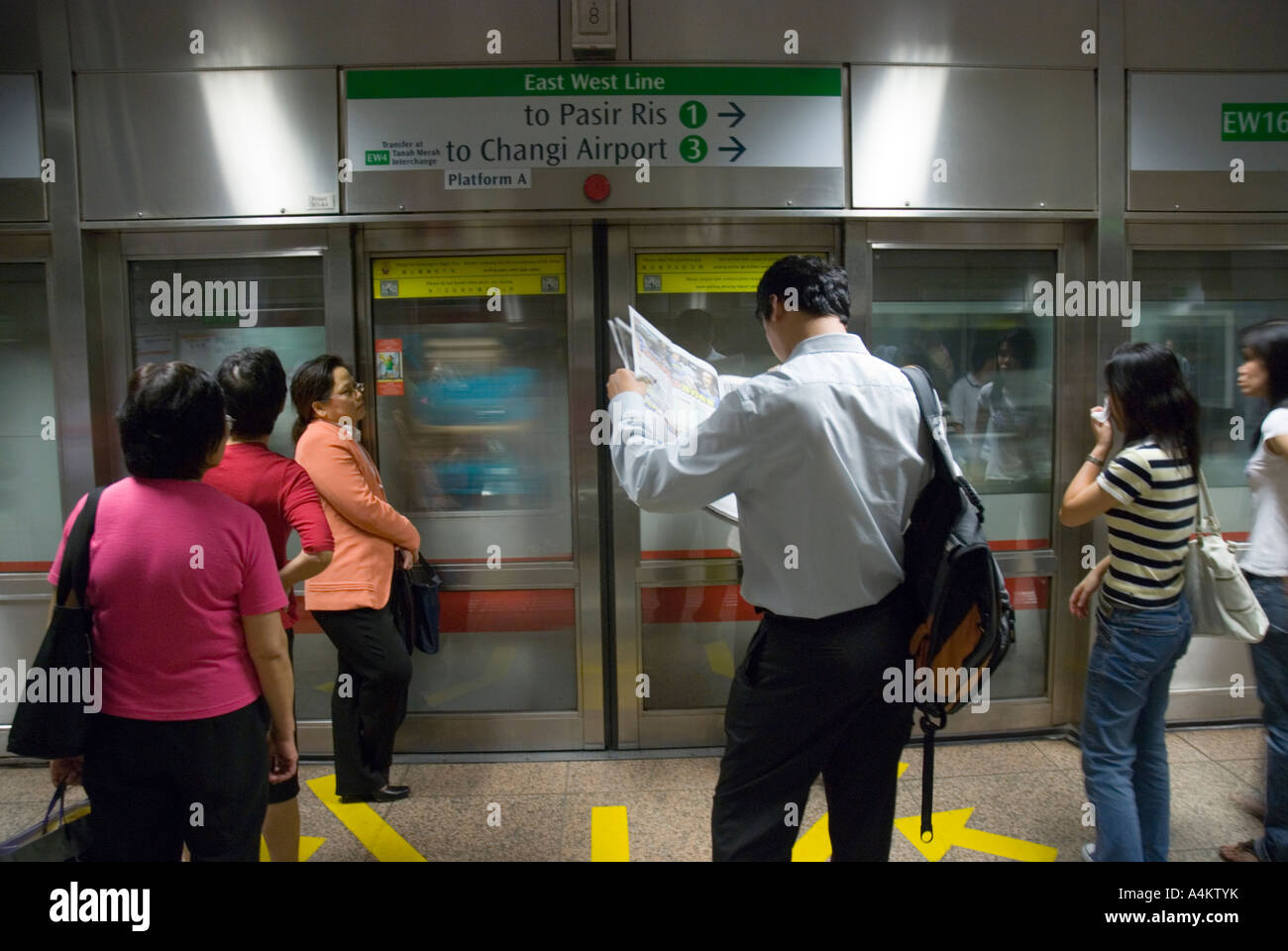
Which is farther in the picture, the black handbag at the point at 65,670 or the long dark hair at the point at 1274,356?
the long dark hair at the point at 1274,356

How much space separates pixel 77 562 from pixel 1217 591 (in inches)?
125

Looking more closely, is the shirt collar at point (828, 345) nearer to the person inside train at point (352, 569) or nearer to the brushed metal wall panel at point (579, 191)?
the person inside train at point (352, 569)

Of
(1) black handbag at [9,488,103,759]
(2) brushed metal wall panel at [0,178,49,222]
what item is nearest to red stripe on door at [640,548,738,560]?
(1) black handbag at [9,488,103,759]

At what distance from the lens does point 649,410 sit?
1.95 m

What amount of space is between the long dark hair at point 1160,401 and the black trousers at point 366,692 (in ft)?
8.83

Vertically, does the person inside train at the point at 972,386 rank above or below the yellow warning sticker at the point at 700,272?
below

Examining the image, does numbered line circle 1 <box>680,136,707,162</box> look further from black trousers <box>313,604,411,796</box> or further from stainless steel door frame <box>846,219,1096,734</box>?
black trousers <box>313,604,411,796</box>

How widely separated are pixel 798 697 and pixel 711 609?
1965mm

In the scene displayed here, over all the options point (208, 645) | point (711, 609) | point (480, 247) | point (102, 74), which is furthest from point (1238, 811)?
point (102, 74)

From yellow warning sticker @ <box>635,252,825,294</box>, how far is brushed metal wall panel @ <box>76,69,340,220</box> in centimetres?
145

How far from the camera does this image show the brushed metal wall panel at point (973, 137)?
12.0 feet

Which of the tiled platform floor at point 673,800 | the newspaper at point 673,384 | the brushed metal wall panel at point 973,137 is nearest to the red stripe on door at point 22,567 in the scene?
the tiled platform floor at point 673,800

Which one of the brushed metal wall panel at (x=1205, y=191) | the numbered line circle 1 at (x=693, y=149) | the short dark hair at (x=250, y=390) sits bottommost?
the short dark hair at (x=250, y=390)

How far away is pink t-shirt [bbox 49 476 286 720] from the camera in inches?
71.3
